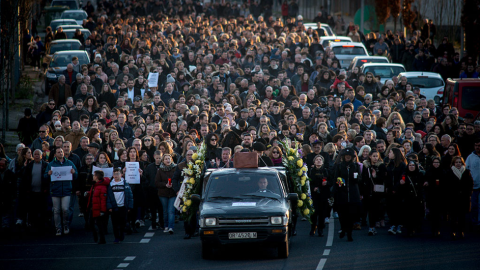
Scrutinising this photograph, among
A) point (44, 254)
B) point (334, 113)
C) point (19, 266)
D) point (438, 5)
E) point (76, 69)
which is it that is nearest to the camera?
point (19, 266)

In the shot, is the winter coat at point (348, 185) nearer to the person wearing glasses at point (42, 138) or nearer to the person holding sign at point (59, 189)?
the person holding sign at point (59, 189)

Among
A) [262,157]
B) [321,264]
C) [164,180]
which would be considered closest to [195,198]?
[321,264]

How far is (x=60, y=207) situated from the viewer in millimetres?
16531

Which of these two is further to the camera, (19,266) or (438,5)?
(438,5)

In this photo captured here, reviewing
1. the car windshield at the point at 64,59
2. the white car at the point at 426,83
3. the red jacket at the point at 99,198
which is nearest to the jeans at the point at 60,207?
the red jacket at the point at 99,198

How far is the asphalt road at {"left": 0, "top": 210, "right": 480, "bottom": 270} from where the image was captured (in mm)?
13422

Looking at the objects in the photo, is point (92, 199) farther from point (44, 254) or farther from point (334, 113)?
point (334, 113)

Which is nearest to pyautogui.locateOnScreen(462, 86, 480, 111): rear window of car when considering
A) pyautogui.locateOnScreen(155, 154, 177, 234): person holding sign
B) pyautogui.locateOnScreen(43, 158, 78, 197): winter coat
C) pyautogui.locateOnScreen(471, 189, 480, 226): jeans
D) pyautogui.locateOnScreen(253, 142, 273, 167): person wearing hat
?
pyautogui.locateOnScreen(471, 189, 480, 226): jeans

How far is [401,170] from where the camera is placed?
1644cm

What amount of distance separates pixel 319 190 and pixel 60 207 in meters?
5.22

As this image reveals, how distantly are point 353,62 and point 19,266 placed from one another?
20177 millimetres

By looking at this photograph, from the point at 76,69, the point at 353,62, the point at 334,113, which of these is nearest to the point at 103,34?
the point at 76,69

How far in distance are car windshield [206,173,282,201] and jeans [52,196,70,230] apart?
3.60 metres

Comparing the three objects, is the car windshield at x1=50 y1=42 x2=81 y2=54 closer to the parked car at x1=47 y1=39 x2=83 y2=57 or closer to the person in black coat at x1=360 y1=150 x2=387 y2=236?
the parked car at x1=47 y1=39 x2=83 y2=57
